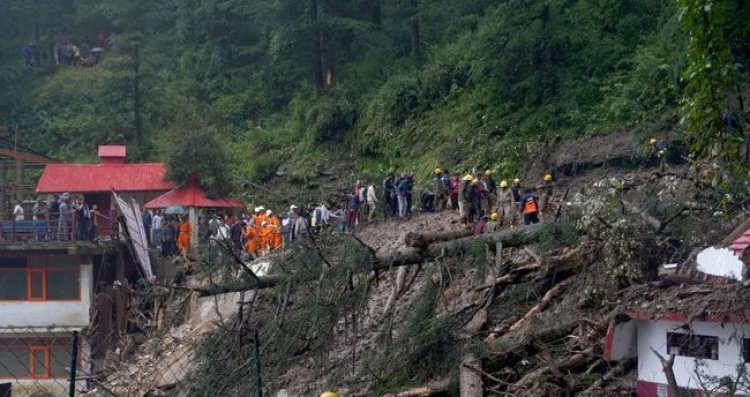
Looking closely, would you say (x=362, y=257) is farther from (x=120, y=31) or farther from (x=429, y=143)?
(x=120, y=31)

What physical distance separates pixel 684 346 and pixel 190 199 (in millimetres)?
25103

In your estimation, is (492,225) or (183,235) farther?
(183,235)

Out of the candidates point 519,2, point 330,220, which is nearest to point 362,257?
point 330,220

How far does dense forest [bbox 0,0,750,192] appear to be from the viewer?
111 feet

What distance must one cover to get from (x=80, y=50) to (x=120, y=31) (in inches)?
86.3

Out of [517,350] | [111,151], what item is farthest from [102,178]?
[517,350]

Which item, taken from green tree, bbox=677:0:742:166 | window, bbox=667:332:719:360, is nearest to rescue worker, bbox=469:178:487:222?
window, bbox=667:332:719:360

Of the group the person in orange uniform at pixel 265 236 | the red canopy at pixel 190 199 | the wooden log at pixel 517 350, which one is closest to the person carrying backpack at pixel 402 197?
the person in orange uniform at pixel 265 236

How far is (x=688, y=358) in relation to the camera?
42.8 ft

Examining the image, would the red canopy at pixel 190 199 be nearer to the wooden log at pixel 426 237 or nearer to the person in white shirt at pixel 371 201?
the person in white shirt at pixel 371 201

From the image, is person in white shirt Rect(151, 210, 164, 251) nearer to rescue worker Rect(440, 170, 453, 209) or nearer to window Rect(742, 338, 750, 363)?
rescue worker Rect(440, 170, 453, 209)

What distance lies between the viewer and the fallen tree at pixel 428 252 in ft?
52.4

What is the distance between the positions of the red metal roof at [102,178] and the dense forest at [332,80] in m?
1.86

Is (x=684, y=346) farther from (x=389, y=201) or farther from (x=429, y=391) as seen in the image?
(x=389, y=201)
